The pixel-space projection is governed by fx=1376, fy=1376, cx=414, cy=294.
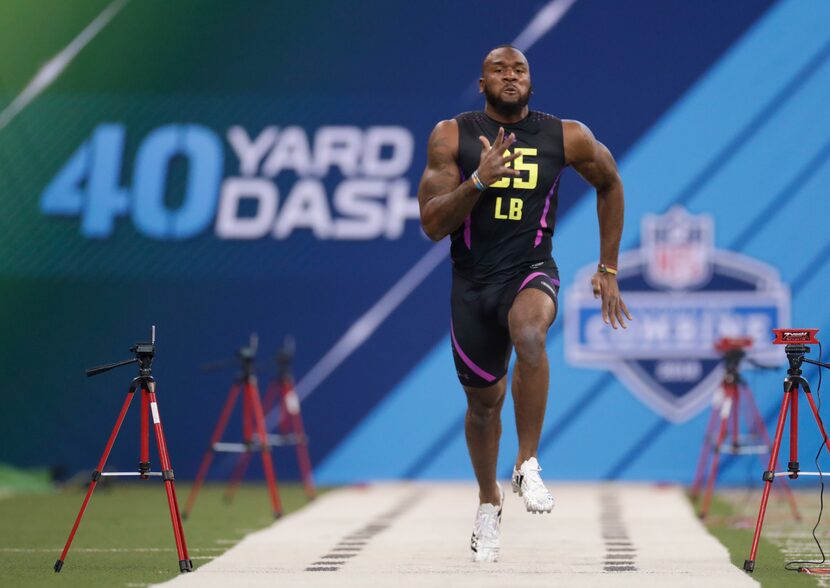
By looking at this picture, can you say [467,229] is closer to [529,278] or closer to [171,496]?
[529,278]

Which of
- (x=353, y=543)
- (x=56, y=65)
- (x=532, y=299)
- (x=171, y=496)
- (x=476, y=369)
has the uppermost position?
(x=56, y=65)

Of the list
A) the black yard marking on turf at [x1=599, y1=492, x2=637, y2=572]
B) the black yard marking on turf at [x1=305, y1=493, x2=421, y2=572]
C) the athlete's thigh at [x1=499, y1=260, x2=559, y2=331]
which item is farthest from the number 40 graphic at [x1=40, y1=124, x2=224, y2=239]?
the athlete's thigh at [x1=499, y1=260, x2=559, y2=331]

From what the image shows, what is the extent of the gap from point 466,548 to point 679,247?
4.59m

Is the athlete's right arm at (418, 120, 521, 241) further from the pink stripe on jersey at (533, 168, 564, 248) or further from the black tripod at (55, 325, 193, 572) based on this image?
the black tripod at (55, 325, 193, 572)

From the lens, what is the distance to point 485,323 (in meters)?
5.18

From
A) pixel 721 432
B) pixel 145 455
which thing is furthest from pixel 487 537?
pixel 721 432

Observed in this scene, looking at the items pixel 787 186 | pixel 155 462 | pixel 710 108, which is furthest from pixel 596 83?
pixel 155 462

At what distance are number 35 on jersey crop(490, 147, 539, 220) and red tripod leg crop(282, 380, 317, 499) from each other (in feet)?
13.0

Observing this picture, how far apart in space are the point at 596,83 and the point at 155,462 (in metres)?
4.24

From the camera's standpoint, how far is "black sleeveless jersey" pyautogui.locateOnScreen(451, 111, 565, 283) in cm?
517

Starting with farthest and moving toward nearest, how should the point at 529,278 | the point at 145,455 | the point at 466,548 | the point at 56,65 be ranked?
the point at 56,65 → the point at 466,548 → the point at 145,455 → the point at 529,278

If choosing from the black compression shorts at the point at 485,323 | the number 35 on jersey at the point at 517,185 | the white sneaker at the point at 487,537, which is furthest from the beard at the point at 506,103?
the white sneaker at the point at 487,537

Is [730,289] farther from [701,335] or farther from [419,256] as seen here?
[419,256]

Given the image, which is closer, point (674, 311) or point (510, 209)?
point (510, 209)
